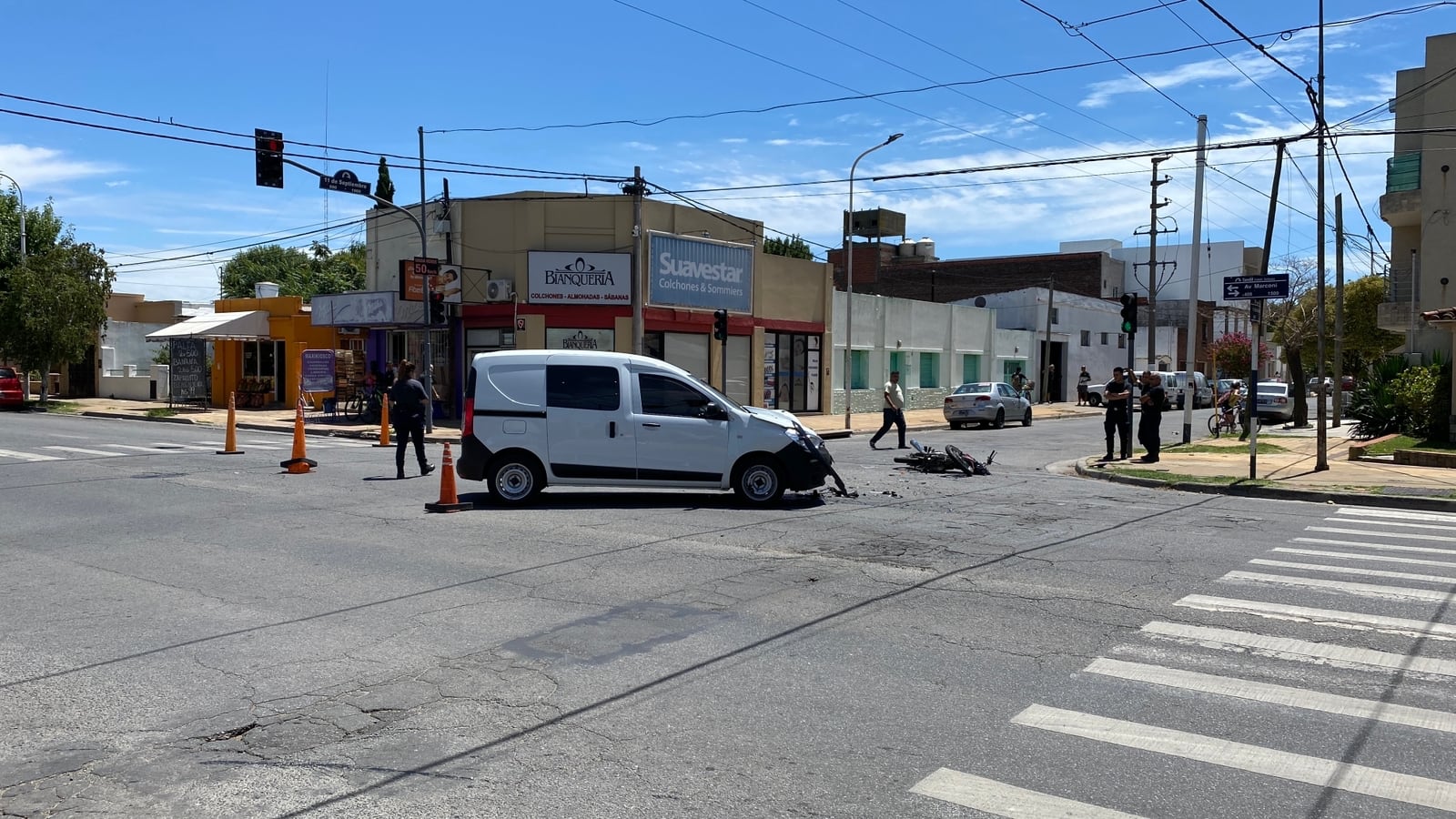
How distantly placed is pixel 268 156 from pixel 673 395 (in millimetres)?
11815

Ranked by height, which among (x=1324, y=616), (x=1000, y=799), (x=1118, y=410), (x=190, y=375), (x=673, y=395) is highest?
(x=190, y=375)

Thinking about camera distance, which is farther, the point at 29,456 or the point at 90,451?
the point at 90,451

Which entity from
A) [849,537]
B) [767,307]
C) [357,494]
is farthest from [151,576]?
[767,307]

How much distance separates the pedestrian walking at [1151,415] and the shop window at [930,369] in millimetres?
25553

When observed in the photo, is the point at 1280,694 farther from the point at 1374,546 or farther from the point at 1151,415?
the point at 1151,415

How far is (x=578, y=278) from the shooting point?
30094 mm

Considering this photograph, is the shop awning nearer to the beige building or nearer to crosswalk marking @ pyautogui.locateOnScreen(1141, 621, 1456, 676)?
the beige building

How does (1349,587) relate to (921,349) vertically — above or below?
below

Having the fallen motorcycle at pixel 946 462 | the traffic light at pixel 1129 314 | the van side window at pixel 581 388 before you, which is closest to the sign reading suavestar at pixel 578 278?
the traffic light at pixel 1129 314

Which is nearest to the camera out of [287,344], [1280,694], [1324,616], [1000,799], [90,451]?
[1000,799]

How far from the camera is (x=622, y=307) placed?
30.5m

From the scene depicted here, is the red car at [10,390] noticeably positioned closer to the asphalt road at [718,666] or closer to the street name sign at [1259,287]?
the asphalt road at [718,666]

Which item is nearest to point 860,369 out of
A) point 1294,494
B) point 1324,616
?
point 1294,494

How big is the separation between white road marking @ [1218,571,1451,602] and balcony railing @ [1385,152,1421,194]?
925 inches
